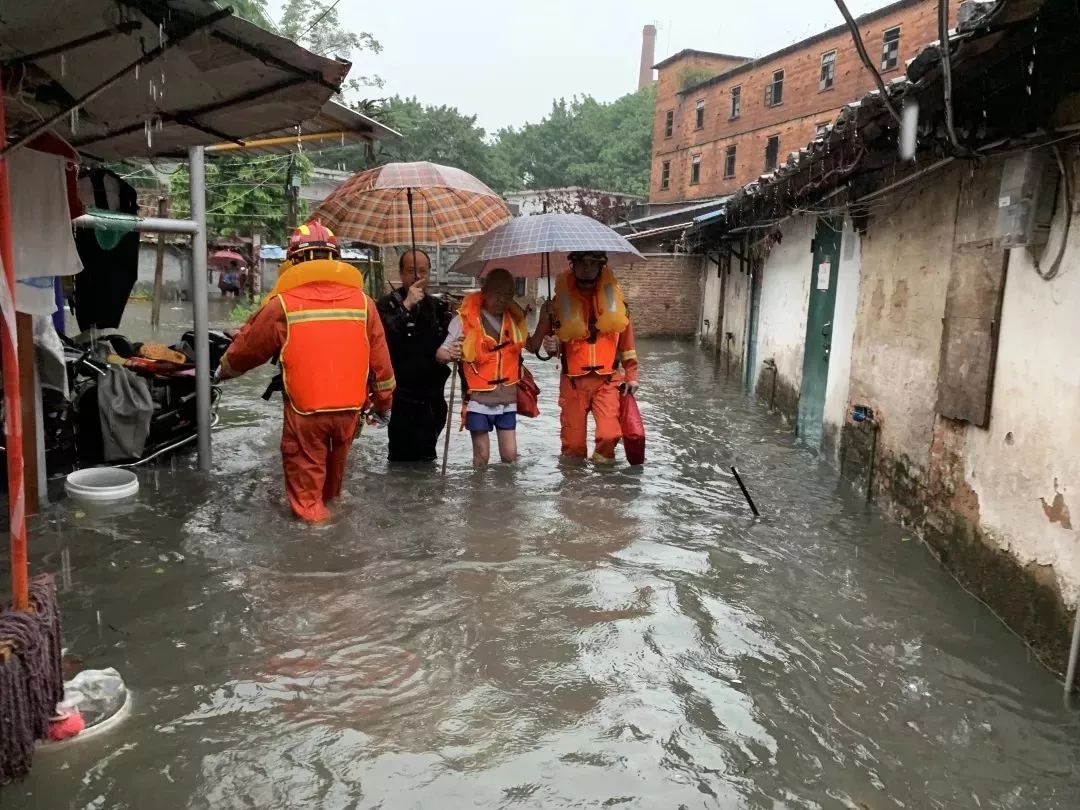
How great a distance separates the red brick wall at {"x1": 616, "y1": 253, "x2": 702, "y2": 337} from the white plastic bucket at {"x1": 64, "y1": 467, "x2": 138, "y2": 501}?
18344 mm

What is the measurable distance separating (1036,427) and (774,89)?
111 feet

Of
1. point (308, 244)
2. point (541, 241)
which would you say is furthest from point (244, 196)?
point (308, 244)

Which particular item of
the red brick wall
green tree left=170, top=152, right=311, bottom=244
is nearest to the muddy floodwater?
the red brick wall

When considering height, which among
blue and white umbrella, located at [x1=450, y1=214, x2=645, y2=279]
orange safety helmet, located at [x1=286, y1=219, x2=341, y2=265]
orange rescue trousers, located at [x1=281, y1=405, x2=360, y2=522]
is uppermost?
blue and white umbrella, located at [x1=450, y1=214, x2=645, y2=279]

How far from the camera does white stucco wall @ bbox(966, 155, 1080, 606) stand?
3.45 metres

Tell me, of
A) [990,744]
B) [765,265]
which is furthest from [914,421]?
[765,265]

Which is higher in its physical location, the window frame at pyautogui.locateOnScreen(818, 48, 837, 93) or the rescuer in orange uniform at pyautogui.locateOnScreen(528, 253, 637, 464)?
the window frame at pyautogui.locateOnScreen(818, 48, 837, 93)

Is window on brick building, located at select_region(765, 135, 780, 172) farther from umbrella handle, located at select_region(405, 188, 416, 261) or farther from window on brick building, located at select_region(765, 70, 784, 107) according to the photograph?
umbrella handle, located at select_region(405, 188, 416, 261)

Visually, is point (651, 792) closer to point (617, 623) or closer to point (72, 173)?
point (617, 623)

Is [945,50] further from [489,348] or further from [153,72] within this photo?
[153,72]

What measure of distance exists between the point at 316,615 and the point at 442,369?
2890 millimetres

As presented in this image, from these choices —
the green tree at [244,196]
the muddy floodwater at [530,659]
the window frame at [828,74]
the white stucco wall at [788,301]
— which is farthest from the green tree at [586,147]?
the muddy floodwater at [530,659]

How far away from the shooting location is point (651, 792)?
2.59 metres

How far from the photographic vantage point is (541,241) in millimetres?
5625
